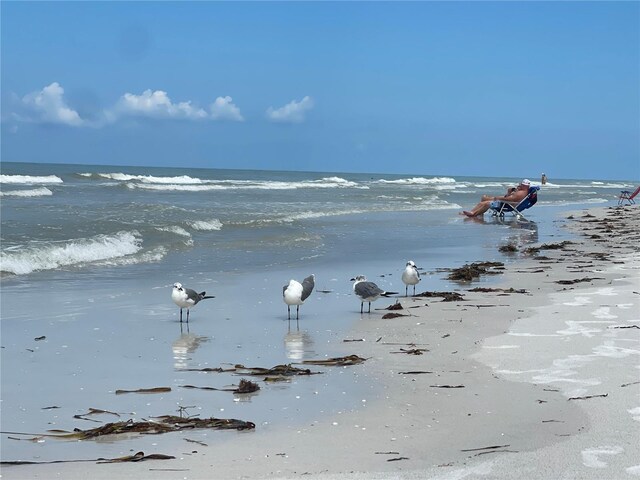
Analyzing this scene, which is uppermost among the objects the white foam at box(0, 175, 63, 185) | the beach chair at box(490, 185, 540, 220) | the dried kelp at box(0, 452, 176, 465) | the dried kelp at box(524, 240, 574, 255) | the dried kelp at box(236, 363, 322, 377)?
the white foam at box(0, 175, 63, 185)

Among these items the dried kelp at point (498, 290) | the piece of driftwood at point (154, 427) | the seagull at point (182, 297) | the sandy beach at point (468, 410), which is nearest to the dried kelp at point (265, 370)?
the sandy beach at point (468, 410)

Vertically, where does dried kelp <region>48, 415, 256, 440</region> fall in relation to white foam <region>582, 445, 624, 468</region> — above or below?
below

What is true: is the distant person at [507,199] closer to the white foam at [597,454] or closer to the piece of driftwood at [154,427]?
the piece of driftwood at [154,427]

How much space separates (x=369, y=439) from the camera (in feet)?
16.1

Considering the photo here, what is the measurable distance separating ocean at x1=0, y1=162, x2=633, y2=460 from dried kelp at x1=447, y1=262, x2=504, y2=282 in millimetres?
248

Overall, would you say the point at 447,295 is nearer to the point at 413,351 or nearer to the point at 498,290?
the point at 498,290

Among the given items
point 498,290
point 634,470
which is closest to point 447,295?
point 498,290

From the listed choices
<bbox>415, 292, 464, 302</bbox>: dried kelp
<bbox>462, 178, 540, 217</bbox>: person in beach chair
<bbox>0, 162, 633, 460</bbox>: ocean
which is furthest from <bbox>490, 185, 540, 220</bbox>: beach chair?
<bbox>415, 292, 464, 302</bbox>: dried kelp

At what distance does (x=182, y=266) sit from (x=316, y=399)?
338 inches

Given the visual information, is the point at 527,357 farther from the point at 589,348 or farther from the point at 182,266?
the point at 182,266

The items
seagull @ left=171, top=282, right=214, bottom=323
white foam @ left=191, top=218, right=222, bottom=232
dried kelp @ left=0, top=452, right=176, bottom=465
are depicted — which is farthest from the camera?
white foam @ left=191, top=218, right=222, bottom=232

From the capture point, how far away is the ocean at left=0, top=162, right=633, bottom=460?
18.8 feet

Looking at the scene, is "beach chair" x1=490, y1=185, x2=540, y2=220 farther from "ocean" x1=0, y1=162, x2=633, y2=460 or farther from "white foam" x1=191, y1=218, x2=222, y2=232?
"white foam" x1=191, y1=218, x2=222, y2=232

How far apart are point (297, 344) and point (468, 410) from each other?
2653 mm
